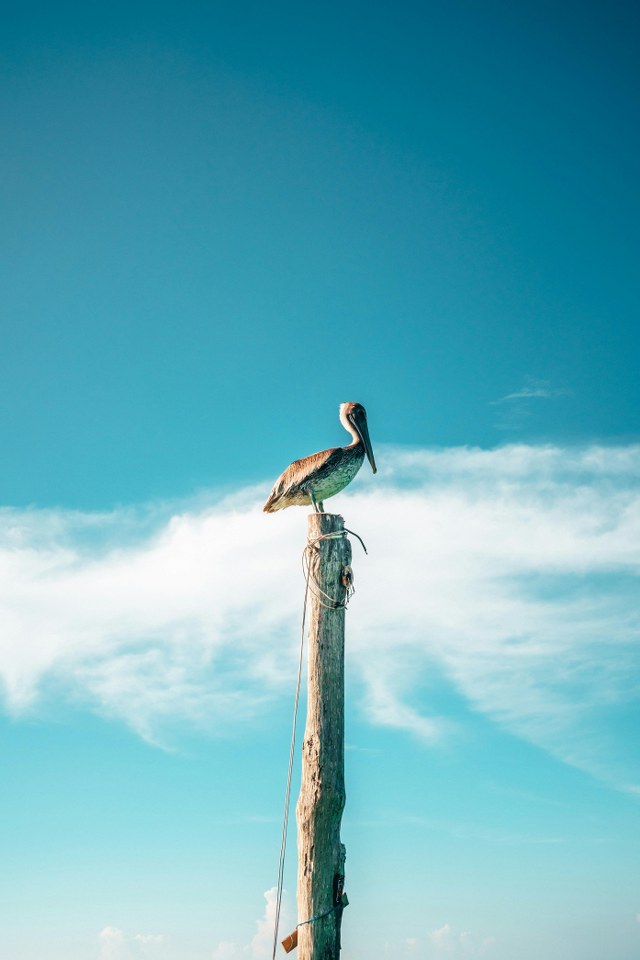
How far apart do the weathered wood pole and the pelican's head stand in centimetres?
158

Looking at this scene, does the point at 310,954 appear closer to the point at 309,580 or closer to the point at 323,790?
the point at 323,790

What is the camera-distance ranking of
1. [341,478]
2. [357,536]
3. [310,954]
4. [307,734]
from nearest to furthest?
[310,954], [307,734], [357,536], [341,478]

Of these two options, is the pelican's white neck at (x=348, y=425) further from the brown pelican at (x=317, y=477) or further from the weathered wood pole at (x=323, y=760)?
the weathered wood pole at (x=323, y=760)

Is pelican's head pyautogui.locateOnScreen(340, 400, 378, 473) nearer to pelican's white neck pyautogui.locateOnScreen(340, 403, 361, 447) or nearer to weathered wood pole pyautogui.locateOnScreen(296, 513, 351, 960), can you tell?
pelican's white neck pyautogui.locateOnScreen(340, 403, 361, 447)

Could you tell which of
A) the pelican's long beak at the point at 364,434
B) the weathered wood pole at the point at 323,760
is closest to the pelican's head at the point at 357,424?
the pelican's long beak at the point at 364,434

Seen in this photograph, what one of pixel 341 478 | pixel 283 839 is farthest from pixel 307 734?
pixel 341 478

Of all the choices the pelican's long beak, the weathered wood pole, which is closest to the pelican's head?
the pelican's long beak

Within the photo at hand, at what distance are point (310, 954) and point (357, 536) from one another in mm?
4125

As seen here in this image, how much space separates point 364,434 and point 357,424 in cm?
16

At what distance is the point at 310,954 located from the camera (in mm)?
7746

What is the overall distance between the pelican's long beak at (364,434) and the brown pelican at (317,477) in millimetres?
56

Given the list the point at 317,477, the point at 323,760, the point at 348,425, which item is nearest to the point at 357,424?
the point at 348,425

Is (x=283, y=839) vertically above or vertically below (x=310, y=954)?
above

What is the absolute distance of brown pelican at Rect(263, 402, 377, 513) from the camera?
988 cm
